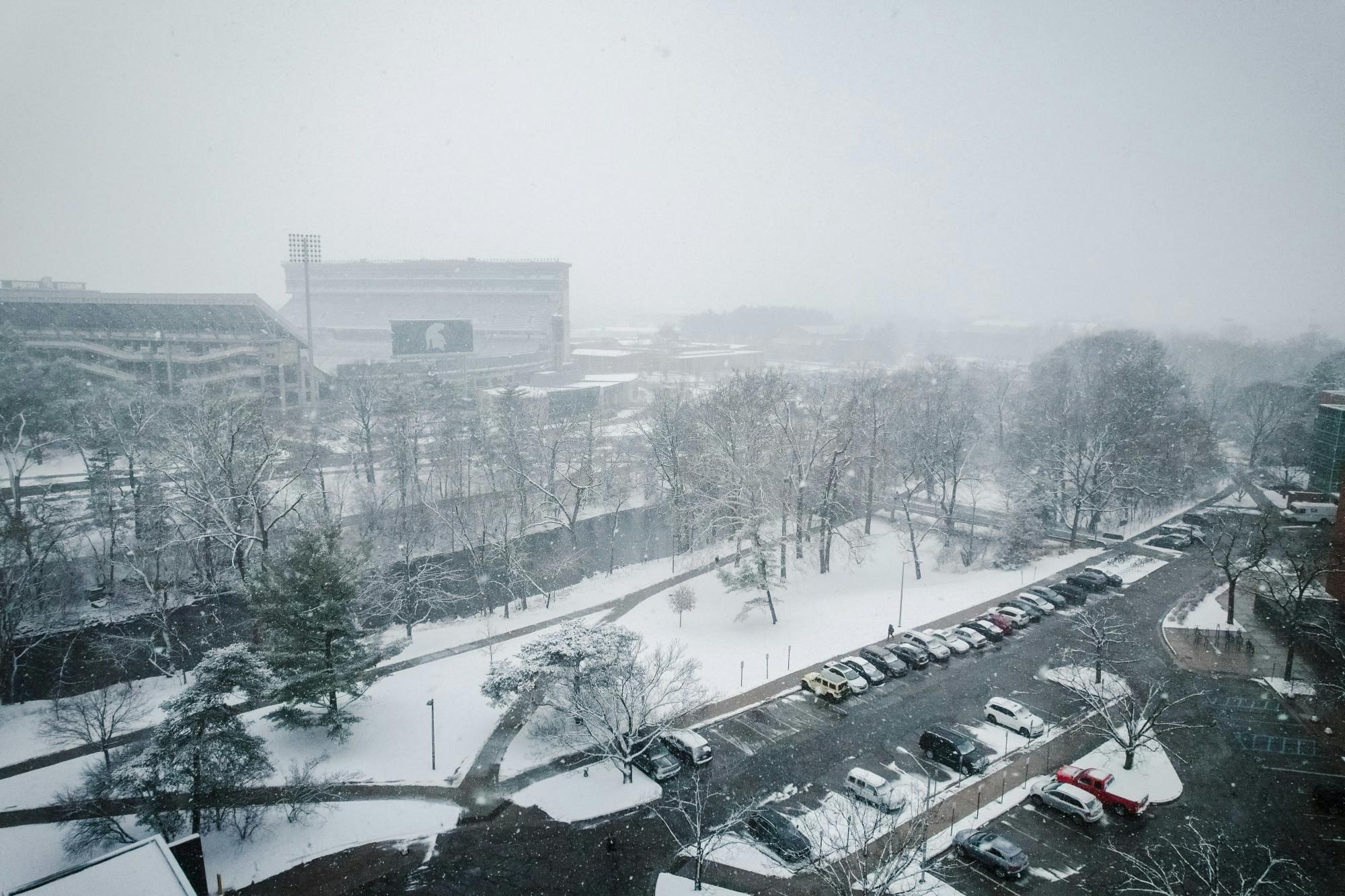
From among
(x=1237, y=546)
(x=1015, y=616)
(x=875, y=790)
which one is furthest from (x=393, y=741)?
(x=1237, y=546)

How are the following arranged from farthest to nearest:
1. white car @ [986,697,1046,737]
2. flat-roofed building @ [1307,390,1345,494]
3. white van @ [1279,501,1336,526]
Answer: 1. white van @ [1279,501,1336,526]
2. flat-roofed building @ [1307,390,1345,494]
3. white car @ [986,697,1046,737]

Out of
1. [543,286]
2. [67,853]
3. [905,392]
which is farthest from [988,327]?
[67,853]

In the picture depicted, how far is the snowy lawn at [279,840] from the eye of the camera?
13.4 meters

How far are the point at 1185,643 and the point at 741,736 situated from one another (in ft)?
48.9

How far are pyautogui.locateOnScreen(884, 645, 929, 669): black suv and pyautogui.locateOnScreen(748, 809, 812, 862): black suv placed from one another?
8.64 metres

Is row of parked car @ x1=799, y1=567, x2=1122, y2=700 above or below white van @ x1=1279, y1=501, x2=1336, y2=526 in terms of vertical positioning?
below

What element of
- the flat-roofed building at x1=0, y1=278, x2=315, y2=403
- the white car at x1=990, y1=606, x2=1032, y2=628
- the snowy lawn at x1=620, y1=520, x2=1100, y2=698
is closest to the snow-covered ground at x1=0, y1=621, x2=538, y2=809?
the snowy lawn at x1=620, y1=520, x2=1100, y2=698

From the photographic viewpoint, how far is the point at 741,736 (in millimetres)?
17688

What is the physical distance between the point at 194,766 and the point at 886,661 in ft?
56.3

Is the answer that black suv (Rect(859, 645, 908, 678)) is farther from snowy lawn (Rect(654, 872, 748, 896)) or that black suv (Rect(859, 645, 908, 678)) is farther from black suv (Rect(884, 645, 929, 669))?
snowy lawn (Rect(654, 872, 748, 896))

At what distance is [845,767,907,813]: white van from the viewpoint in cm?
1441

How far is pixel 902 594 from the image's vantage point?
2723 centimetres

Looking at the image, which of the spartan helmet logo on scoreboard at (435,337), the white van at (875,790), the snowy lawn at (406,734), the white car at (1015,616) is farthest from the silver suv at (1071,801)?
the spartan helmet logo on scoreboard at (435,337)

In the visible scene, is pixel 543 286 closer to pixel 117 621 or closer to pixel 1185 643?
pixel 117 621
